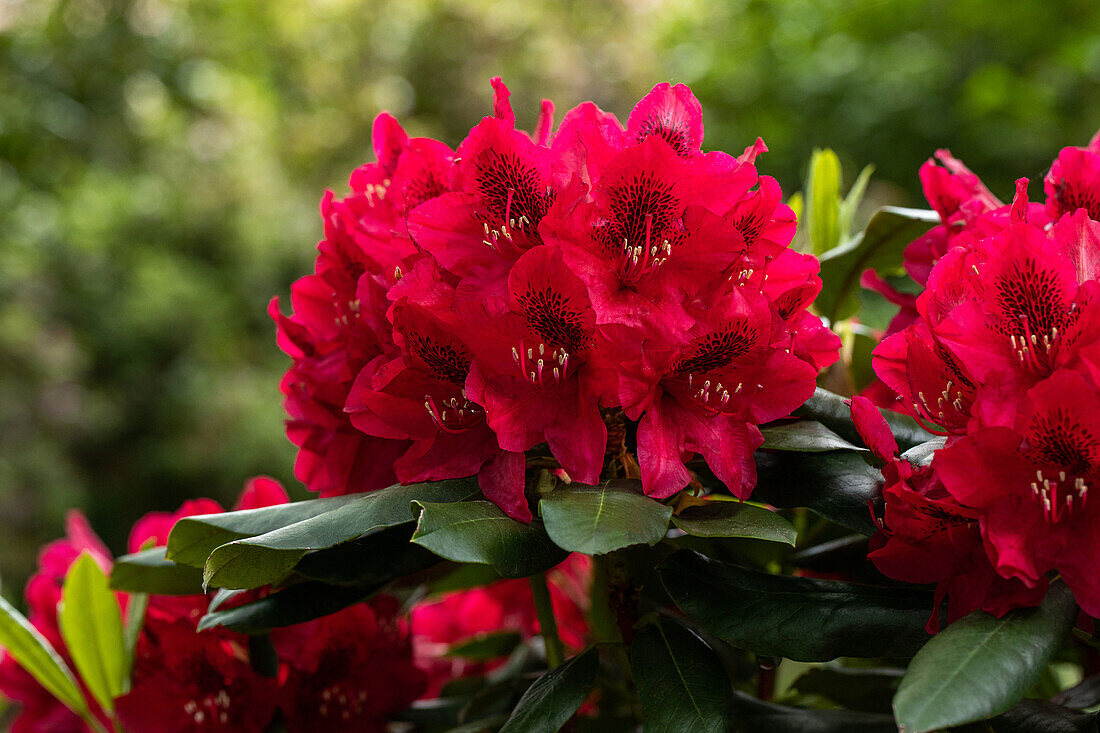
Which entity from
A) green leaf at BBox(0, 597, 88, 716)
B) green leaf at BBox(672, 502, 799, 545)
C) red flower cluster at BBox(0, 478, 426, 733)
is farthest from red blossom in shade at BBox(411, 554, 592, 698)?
green leaf at BBox(672, 502, 799, 545)

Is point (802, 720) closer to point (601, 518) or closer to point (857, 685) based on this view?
point (857, 685)

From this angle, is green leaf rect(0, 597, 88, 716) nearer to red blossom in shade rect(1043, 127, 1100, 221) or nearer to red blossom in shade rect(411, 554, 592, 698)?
red blossom in shade rect(411, 554, 592, 698)

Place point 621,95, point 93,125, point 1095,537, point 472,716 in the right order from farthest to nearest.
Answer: point 621,95 → point 93,125 → point 472,716 → point 1095,537

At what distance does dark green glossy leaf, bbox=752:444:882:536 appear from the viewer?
501 mm

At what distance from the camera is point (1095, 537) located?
42cm

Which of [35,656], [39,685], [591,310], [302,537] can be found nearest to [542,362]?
[591,310]

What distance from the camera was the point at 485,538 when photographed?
1.39 ft

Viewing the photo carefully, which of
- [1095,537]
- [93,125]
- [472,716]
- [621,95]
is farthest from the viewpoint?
[621,95]

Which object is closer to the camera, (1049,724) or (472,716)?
(1049,724)

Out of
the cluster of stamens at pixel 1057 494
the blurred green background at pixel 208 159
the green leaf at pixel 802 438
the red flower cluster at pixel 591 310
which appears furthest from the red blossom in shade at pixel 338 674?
the blurred green background at pixel 208 159

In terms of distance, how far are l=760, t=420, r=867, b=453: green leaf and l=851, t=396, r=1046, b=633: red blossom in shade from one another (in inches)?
0.8

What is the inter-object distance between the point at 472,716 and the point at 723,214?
42cm

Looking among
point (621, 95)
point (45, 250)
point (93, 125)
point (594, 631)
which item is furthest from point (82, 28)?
point (594, 631)

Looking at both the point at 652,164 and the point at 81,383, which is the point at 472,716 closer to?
the point at 652,164
